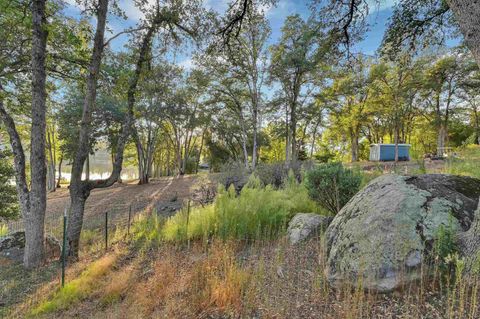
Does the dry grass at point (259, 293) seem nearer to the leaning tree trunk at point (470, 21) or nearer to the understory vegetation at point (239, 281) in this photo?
the understory vegetation at point (239, 281)

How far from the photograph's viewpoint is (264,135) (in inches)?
985

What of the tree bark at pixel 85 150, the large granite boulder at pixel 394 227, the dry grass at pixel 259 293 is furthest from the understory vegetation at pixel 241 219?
the tree bark at pixel 85 150

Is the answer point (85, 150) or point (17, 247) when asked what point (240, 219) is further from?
point (17, 247)

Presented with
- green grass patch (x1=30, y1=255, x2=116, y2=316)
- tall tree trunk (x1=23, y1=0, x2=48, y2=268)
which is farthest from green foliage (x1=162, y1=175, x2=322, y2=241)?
tall tree trunk (x1=23, y1=0, x2=48, y2=268)

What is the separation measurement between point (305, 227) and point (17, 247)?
664 centimetres

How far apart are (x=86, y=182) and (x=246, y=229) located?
11.9 ft

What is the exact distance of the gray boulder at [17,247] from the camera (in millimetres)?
5473

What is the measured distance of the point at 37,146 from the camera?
4.77 meters

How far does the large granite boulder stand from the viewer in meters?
1.98

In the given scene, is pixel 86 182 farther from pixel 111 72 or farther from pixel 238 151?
pixel 238 151

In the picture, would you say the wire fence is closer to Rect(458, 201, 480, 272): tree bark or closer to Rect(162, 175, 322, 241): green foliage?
Rect(162, 175, 322, 241): green foliage

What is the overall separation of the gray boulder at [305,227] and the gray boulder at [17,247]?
5.24 metres

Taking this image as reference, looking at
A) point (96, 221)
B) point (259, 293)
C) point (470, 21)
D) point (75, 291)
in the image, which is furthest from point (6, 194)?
point (470, 21)

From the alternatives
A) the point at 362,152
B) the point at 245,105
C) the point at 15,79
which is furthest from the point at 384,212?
the point at 362,152
